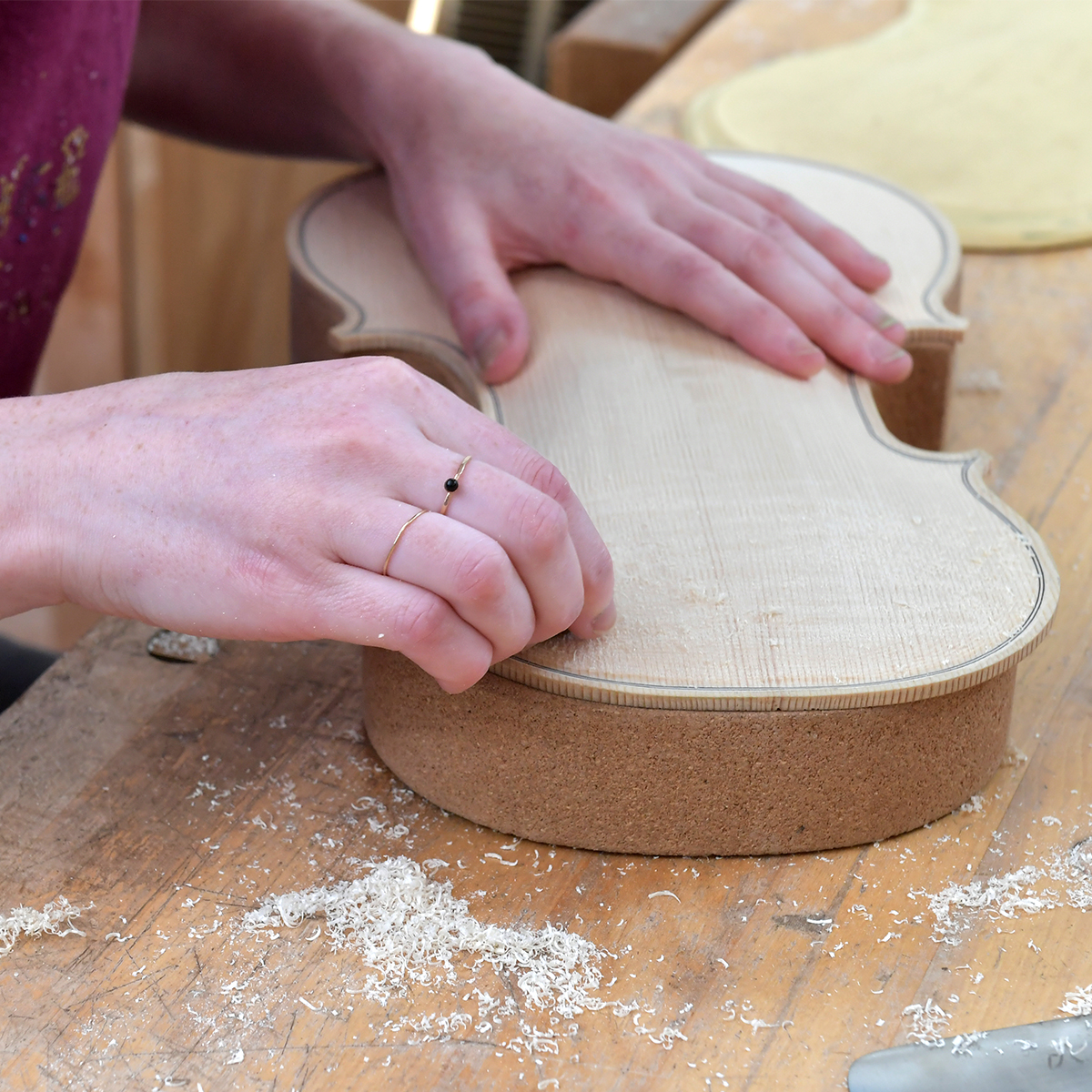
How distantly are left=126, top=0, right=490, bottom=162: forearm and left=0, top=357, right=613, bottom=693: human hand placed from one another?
58 centimetres

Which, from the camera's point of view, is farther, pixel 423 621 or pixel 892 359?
pixel 892 359

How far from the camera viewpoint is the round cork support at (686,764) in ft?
2.52

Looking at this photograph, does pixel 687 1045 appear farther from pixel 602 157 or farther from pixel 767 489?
pixel 602 157

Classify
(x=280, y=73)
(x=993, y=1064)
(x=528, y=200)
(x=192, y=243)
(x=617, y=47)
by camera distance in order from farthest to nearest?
(x=192, y=243) → (x=617, y=47) → (x=280, y=73) → (x=528, y=200) → (x=993, y=1064)

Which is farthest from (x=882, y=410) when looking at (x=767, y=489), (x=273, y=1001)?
(x=273, y=1001)

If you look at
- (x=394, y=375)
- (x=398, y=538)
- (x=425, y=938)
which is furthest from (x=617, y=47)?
(x=425, y=938)

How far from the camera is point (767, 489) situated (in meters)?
0.92

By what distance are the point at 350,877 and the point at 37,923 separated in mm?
182

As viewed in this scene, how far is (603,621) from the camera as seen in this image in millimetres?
792

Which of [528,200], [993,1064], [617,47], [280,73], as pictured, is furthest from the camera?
[617,47]

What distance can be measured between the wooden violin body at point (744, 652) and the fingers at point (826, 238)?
0.23 metres

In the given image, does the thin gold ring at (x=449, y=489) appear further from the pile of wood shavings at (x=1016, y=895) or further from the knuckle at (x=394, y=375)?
the pile of wood shavings at (x=1016, y=895)

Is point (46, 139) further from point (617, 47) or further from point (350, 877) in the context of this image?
point (617, 47)

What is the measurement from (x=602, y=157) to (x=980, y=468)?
458 mm
